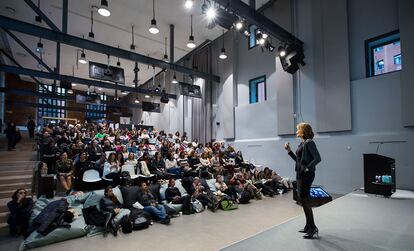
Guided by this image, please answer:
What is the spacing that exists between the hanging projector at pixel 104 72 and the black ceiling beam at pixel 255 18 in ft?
19.5

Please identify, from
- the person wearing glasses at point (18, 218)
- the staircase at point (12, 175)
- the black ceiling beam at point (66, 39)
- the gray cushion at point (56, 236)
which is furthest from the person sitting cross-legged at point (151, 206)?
the black ceiling beam at point (66, 39)

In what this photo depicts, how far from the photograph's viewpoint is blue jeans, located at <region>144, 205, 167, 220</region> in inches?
196

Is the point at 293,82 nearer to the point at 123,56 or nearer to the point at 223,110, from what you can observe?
the point at 223,110

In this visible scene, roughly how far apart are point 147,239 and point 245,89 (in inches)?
324

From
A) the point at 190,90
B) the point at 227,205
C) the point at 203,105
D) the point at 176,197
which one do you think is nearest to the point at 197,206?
the point at 176,197

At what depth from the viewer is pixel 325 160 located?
301 inches

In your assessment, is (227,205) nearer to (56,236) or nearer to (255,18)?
(56,236)

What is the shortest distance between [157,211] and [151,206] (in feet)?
0.74

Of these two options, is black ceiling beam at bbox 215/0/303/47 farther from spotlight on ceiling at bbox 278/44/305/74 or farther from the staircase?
the staircase

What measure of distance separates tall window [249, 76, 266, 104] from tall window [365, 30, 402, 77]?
4061 millimetres

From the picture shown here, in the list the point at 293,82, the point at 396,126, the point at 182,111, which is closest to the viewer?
the point at 396,126

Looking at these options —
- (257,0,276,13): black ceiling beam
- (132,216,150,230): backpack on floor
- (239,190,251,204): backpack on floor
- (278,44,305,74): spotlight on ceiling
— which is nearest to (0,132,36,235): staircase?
(132,216,150,230): backpack on floor

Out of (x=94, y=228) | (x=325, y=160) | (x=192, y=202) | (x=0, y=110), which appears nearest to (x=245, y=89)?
(x=325, y=160)

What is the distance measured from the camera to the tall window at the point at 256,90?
10.4 meters
